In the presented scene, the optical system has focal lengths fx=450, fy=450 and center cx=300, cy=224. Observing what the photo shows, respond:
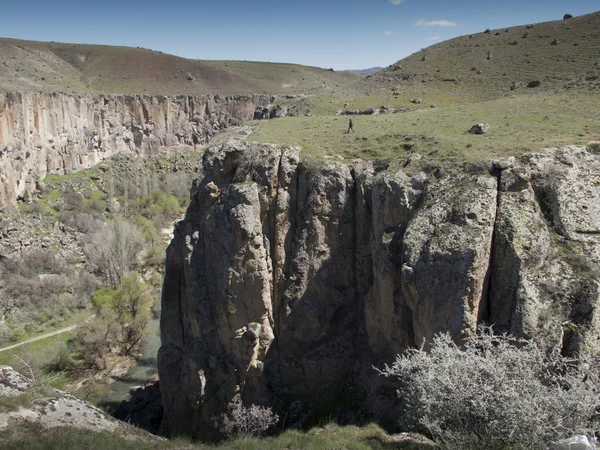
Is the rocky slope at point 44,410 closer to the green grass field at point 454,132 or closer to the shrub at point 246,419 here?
the shrub at point 246,419

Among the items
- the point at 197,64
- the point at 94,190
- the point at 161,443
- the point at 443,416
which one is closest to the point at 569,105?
the point at 443,416

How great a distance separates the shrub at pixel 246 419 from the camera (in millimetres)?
17578

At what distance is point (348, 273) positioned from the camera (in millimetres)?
18453

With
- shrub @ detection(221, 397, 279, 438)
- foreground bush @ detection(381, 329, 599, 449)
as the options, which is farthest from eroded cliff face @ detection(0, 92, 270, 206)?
foreground bush @ detection(381, 329, 599, 449)

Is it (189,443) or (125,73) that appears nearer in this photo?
(189,443)

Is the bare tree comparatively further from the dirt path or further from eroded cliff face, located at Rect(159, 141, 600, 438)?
eroded cliff face, located at Rect(159, 141, 600, 438)

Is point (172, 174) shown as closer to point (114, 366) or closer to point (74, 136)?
point (74, 136)

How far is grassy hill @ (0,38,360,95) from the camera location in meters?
79.7

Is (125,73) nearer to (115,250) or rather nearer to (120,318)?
(115,250)

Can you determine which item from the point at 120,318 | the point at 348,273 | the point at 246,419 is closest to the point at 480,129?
the point at 348,273

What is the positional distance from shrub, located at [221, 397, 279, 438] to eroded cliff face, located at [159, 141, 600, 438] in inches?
16.0

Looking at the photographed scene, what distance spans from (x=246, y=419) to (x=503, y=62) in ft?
142

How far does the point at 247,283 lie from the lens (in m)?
18.2

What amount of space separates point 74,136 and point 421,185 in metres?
56.0
